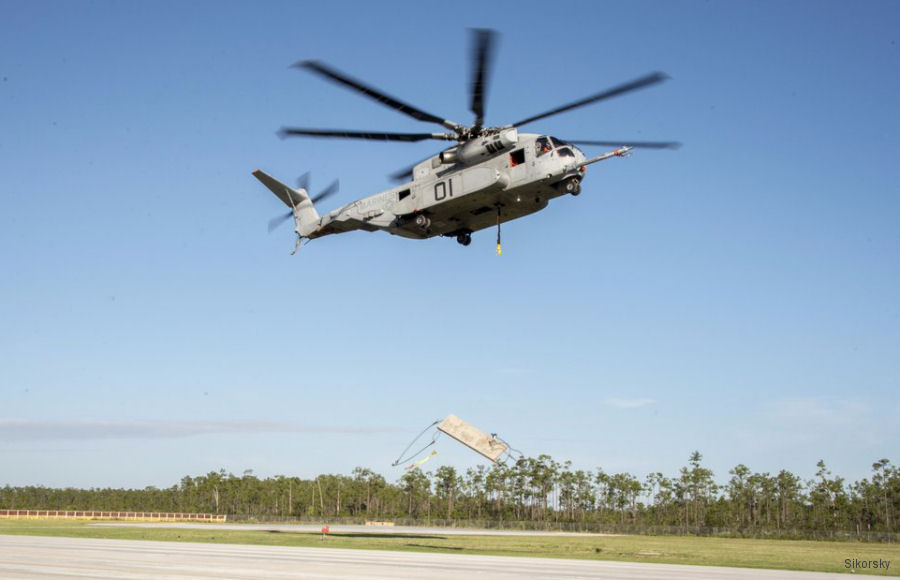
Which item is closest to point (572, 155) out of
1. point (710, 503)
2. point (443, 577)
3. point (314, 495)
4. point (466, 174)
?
point (466, 174)

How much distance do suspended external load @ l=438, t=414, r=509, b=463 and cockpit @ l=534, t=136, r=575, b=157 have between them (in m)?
11.3

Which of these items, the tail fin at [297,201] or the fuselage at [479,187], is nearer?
the fuselage at [479,187]

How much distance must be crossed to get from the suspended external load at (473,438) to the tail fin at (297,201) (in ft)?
35.2

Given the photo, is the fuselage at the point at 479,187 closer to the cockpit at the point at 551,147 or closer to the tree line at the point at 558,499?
the cockpit at the point at 551,147

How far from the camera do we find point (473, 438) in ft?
104

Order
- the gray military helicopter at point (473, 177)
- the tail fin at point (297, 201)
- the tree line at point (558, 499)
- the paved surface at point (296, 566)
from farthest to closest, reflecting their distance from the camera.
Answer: the tree line at point (558, 499)
the tail fin at point (297, 201)
the gray military helicopter at point (473, 177)
the paved surface at point (296, 566)

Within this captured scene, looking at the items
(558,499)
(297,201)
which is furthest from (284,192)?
(558,499)

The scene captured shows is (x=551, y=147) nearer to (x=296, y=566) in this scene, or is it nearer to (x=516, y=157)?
(x=516, y=157)

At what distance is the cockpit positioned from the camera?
27.8 m

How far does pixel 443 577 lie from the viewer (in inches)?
760

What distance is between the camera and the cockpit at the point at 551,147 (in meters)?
27.8

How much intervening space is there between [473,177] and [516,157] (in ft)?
5.56

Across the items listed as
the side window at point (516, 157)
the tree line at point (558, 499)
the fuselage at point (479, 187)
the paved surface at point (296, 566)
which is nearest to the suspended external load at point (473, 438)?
the paved surface at point (296, 566)

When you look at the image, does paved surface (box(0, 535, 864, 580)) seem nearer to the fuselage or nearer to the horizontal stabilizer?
the fuselage
